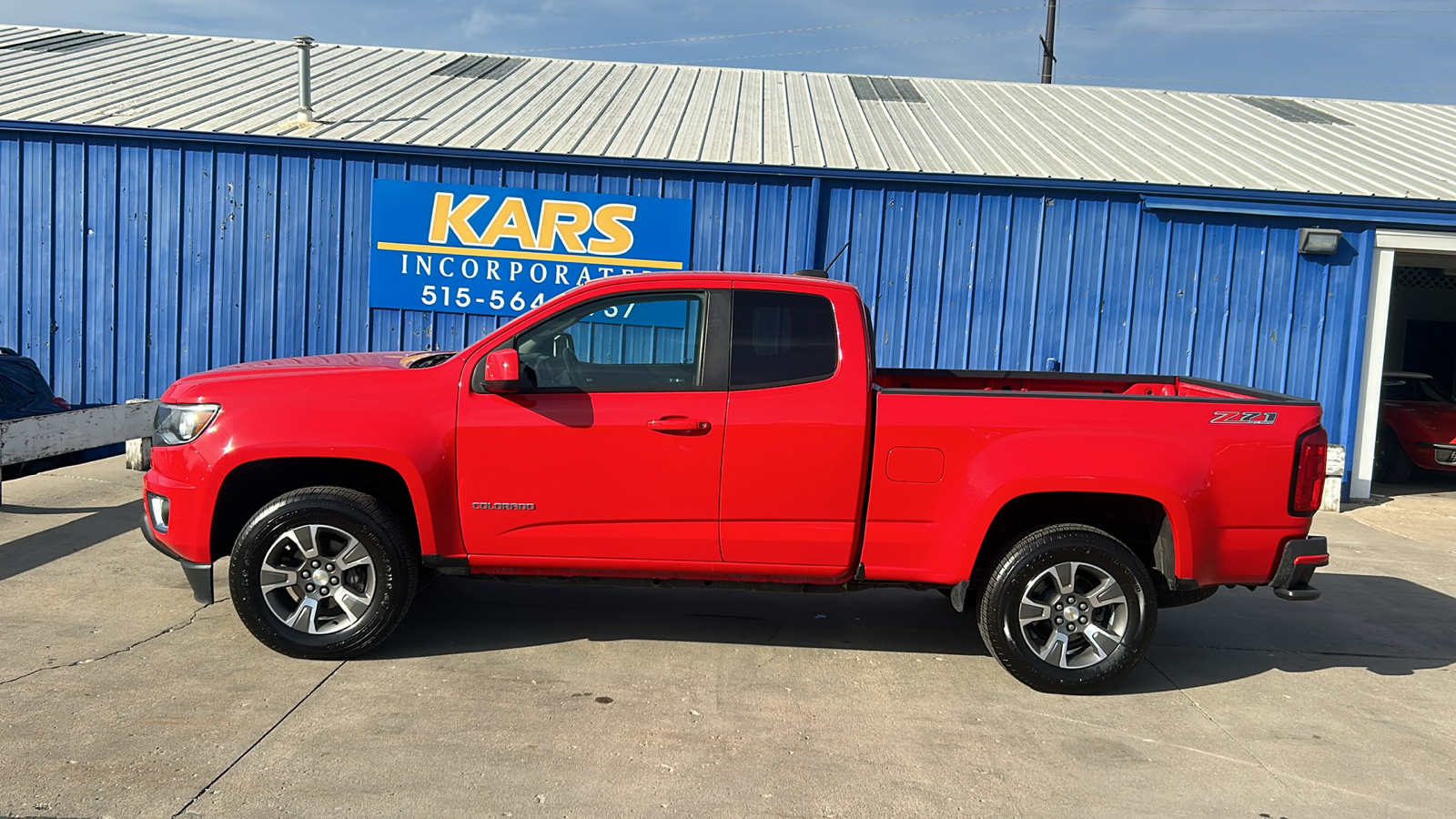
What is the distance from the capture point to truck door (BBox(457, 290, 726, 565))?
480cm

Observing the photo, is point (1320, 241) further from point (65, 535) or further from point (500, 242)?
point (65, 535)

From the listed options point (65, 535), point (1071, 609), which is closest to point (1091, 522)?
point (1071, 609)

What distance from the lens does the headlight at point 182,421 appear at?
4.81 meters

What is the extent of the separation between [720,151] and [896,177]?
182cm

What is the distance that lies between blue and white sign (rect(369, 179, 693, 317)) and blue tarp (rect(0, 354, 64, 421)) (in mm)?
3019

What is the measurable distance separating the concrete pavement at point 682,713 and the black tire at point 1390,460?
21.4 feet

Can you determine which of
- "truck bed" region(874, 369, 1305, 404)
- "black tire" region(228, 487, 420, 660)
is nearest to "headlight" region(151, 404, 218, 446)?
"black tire" region(228, 487, 420, 660)

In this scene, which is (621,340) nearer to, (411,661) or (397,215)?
(411,661)

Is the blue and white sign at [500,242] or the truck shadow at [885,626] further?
the blue and white sign at [500,242]

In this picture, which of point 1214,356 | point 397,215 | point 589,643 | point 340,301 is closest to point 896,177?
point 1214,356

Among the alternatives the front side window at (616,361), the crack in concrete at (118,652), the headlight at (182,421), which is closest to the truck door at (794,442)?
the front side window at (616,361)

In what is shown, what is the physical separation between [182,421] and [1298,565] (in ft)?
16.9

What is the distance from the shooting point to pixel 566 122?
11.7 m

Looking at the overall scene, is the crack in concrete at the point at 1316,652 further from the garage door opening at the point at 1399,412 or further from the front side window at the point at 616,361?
the garage door opening at the point at 1399,412
